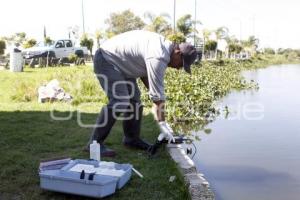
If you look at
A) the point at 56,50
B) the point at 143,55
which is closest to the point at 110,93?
the point at 143,55

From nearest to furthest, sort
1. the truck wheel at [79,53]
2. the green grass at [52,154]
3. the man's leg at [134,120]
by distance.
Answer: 1. the green grass at [52,154]
2. the man's leg at [134,120]
3. the truck wheel at [79,53]

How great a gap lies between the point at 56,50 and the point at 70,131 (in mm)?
15923

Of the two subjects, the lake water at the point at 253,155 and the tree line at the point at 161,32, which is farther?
the tree line at the point at 161,32

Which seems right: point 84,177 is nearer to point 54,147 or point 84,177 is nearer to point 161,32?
point 54,147

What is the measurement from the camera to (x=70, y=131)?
6320 mm

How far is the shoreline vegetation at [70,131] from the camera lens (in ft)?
12.9

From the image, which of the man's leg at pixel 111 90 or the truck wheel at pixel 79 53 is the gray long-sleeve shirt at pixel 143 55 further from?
the truck wheel at pixel 79 53

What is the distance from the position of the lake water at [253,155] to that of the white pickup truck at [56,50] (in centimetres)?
1195

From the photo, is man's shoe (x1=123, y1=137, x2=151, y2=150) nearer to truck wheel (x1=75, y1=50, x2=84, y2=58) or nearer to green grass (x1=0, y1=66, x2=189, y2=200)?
green grass (x1=0, y1=66, x2=189, y2=200)

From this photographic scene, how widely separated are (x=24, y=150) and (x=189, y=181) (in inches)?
85.0

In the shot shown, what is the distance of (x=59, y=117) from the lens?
7375 millimetres

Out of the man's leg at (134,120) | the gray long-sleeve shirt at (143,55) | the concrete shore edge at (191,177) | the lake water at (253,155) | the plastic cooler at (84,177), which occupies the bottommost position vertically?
the lake water at (253,155)

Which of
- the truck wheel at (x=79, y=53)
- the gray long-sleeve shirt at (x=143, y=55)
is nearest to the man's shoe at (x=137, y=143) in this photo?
the gray long-sleeve shirt at (x=143, y=55)

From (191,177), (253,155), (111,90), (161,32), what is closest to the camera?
(191,177)
